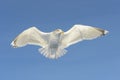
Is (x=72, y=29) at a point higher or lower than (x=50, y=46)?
higher

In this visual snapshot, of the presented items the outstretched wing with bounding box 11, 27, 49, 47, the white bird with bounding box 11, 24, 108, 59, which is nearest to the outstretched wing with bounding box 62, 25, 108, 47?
the white bird with bounding box 11, 24, 108, 59

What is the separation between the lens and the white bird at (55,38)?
63.1 ft

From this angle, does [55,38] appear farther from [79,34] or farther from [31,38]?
[31,38]

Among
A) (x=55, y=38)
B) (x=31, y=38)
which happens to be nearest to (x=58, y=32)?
(x=55, y=38)

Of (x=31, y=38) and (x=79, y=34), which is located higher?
(x=31, y=38)

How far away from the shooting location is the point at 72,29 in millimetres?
21125

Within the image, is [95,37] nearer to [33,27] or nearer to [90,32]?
[90,32]

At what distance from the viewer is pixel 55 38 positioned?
19.9 metres

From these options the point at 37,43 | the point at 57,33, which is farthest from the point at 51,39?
the point at 37,43

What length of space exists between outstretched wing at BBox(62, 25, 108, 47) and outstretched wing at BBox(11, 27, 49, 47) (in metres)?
1.09

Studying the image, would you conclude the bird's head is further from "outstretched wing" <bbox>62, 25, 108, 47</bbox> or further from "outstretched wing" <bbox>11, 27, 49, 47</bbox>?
"outstretched wing" <bbox>11, 27, 49, 47</bbox>

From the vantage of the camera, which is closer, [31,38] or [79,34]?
[79,34]

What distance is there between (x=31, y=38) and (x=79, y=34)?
9.53 ft

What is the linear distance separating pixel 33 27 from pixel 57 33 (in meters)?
2.08
